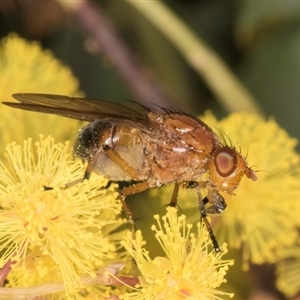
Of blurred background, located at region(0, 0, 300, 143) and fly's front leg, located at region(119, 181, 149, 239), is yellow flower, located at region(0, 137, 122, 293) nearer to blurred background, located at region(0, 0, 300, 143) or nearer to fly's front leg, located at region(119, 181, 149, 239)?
fly's front leg, located at region(119, 181, 149, 239)

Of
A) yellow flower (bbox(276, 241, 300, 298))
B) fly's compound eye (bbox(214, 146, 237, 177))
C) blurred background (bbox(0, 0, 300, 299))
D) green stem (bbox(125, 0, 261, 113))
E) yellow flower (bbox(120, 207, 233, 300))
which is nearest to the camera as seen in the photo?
yellow flower (bbox(120, 207, 233, 300))

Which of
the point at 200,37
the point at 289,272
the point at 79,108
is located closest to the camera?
the point at 79,108

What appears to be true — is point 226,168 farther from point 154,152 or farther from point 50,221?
point 50,221

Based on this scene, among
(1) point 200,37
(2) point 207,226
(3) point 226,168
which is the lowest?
(2) point 207,226

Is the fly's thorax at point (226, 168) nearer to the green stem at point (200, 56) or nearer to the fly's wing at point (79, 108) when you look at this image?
the fly's wing at point (79, 108)

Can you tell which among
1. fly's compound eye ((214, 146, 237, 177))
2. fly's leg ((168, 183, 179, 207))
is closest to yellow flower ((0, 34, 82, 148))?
fly's leg ((168, 183, 179, 207))

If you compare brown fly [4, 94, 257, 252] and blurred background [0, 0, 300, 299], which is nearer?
brown fly [4, 94, 257, 252]

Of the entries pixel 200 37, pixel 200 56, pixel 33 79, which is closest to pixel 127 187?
pixel 33 79

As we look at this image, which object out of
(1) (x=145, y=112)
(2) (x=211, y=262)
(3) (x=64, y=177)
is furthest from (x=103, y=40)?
(2) (x=211, y=262)

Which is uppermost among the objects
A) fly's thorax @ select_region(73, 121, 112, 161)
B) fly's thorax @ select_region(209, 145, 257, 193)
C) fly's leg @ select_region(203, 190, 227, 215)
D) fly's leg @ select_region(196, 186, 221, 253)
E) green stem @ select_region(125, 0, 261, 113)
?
green stem @ select_region(125, 0, 261, 113)
